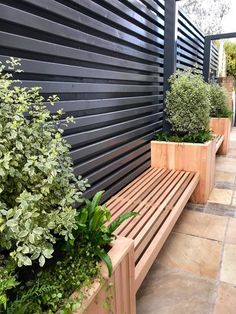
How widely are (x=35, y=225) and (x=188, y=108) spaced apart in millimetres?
2946

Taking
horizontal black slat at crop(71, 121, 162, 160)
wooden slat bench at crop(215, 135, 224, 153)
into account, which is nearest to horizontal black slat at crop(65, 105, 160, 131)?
horizontal black slat at crop(71, 121, 162, 160)

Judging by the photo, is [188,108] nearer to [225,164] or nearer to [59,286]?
[225,164]

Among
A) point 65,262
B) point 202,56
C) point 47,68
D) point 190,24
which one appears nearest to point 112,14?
point 47,68

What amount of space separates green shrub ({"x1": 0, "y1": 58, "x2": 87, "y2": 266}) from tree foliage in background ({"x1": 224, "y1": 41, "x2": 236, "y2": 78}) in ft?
36.8

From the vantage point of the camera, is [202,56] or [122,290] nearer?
[122,290]

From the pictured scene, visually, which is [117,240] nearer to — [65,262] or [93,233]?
[93,233]

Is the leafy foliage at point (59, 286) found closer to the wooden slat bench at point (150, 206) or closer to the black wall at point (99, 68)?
the wooden slat bench at point (150, 206)

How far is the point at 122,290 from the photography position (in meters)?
1.29

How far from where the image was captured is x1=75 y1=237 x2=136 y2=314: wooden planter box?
1036mm

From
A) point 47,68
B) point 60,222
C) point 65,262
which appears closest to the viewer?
point 60,222

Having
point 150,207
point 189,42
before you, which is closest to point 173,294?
point 150,207

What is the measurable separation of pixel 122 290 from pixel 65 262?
355 millimetres

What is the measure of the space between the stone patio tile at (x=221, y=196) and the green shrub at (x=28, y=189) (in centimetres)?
267

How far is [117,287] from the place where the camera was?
1228mm
